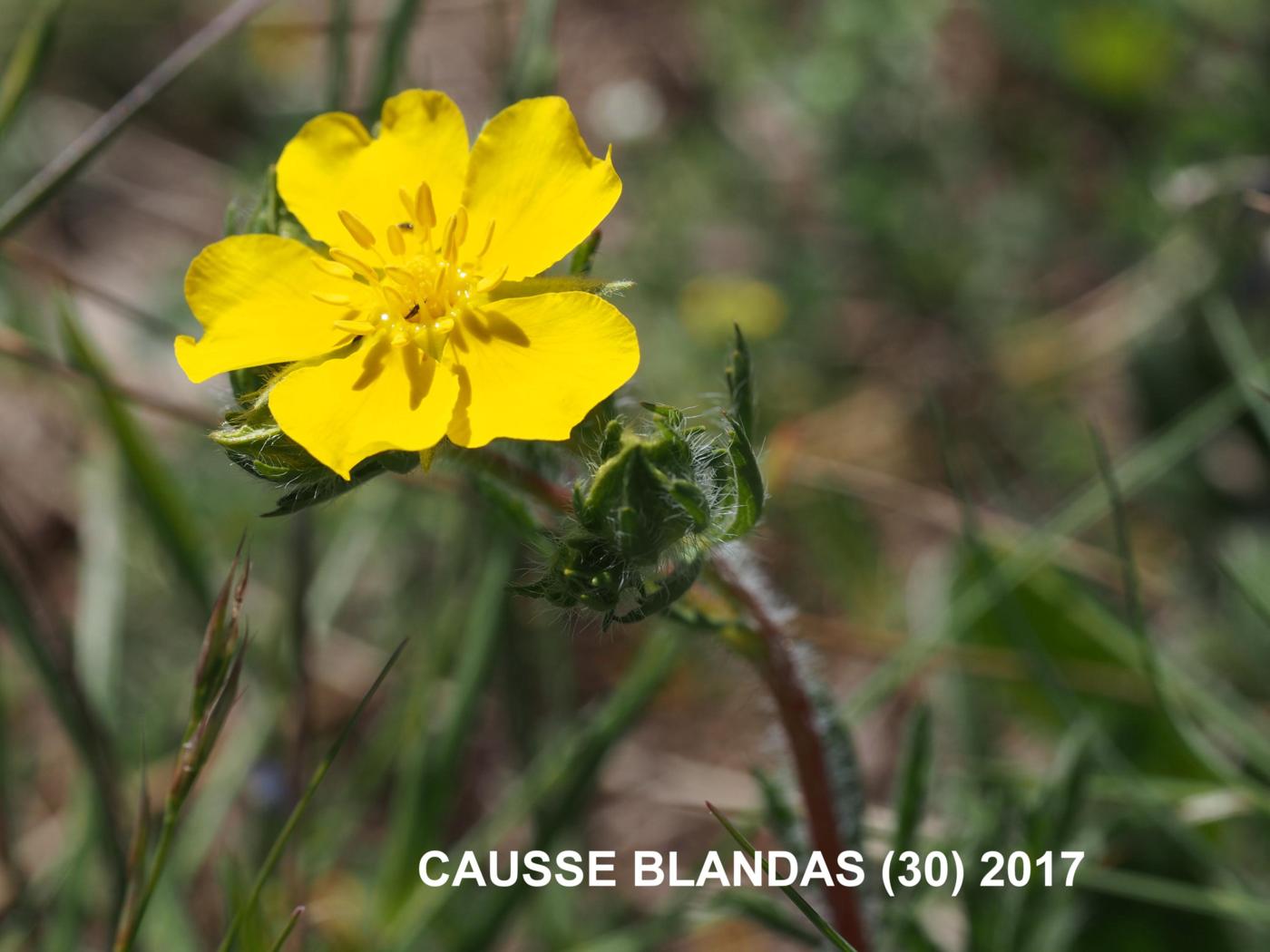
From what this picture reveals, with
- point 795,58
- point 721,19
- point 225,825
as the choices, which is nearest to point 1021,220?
point 795,58

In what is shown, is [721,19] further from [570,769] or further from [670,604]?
[670,604]

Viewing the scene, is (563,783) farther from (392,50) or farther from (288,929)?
(392,50)

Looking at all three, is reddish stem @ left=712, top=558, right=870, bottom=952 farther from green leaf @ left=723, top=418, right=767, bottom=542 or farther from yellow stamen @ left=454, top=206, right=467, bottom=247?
yellow stamen @ left=454, top=206, right=467, bottom=247

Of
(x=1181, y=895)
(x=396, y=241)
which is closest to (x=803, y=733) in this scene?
(x=1181, y=895)

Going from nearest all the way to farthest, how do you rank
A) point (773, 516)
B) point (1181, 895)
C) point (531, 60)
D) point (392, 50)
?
point (1181, 895) → point (392, 50) → point (531, 60) → point (773, 516)

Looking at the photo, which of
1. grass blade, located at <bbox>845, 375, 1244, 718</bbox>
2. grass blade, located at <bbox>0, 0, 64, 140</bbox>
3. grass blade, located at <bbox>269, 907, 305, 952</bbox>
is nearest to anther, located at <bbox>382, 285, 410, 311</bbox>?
grass blade, located at <bbox>269, 907, 305, 952</bbox>

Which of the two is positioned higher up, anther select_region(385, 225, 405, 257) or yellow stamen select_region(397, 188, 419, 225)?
yellow stamen select_region(397, 188, 419, 225)
